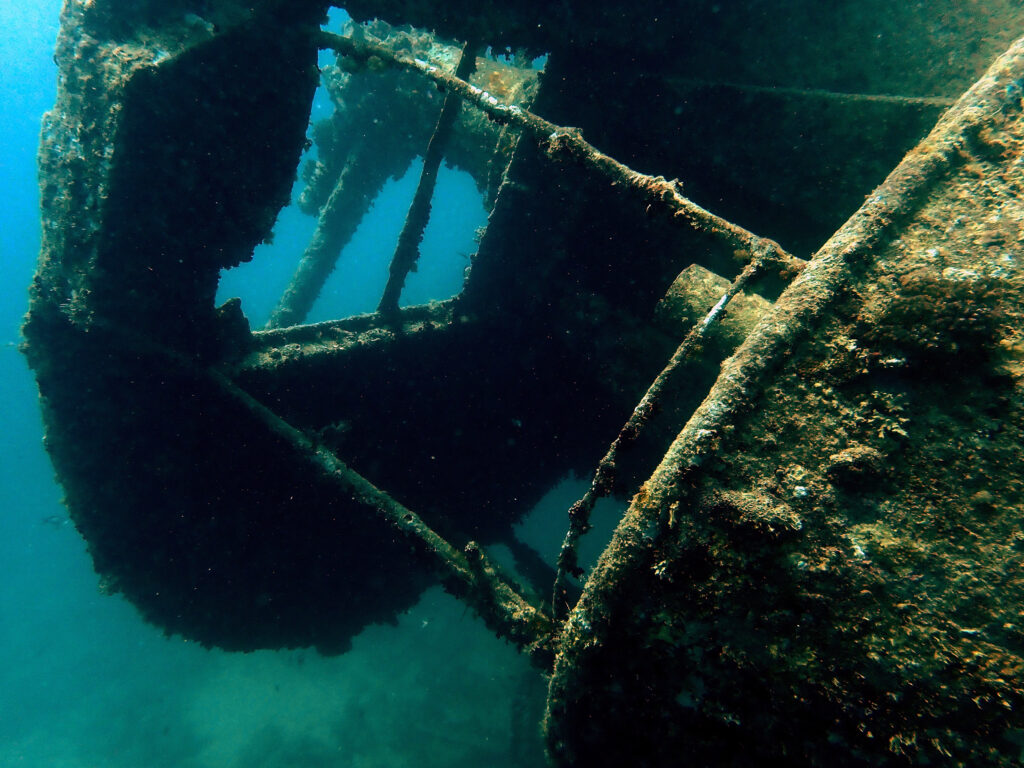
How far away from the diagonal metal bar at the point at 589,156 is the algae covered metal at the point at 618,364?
0.08 feet

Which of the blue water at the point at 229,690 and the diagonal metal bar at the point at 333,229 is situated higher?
the diagonal metal bar at the point at 333,229

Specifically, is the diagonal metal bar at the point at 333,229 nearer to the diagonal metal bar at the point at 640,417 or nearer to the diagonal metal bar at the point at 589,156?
the diagonal metal bar at the point at 589,156

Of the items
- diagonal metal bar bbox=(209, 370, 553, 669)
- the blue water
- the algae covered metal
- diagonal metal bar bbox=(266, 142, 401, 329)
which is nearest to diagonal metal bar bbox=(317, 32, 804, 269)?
the algae covered metal

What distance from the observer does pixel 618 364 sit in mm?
4473

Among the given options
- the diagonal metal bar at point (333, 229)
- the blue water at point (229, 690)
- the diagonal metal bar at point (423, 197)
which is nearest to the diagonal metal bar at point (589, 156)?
the diagonal metal bar at point (423, 197)

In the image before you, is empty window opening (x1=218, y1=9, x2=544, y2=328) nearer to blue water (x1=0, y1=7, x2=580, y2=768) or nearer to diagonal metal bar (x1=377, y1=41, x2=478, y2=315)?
diagonal metal bar (x1=377, y1=41, x2=478, y2=315)

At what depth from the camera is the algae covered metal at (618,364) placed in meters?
1.62

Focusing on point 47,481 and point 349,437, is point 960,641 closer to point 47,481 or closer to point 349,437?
point 349,437

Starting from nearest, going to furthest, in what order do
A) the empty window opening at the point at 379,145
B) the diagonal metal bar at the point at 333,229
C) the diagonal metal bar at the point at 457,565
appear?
the diagonal metal bar at the point at 457,565 < the empty window opening at the point at 379,145 < the diagonal metal bar at the point at 333,229

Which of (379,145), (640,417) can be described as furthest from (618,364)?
(379,145)

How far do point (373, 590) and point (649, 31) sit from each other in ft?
21.4

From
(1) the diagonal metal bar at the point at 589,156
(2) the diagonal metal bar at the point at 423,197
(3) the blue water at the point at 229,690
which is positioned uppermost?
(1) the diagonal metal bar at the point at 589,156

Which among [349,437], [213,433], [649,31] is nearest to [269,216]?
[213,433]

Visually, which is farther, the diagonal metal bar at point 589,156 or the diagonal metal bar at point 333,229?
the diagonal metal bar at point 333,229
